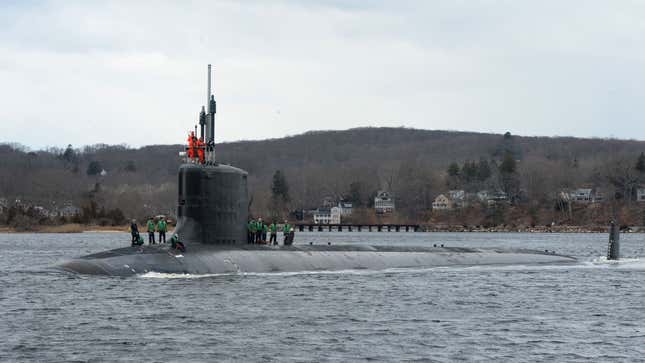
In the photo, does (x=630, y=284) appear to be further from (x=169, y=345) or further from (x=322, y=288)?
(x=169, y=345)

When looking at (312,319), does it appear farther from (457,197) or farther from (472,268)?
(457,197)

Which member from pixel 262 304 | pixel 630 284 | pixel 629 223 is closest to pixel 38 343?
pixel 262 304

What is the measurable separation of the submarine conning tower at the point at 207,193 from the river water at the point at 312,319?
214cm

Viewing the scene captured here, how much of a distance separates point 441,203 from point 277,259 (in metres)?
152

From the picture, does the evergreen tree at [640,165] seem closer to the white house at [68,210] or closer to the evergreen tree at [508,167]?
the evergreen tree at [508,167]

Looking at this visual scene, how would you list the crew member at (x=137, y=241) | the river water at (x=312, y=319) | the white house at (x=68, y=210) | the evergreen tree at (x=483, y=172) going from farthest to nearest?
the evergreen tree at (x=483, y=172)
the white house at (x=68, y=210)
the crew member at (x=137, y=241)
the river water at (x=312, y=319)

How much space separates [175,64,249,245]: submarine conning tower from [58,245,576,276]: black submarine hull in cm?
66

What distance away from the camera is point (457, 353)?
21.8 metres

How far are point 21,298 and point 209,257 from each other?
6212 millimetres

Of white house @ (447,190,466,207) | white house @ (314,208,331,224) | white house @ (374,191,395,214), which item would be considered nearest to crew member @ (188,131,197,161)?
white house @ (447,190,466,207)

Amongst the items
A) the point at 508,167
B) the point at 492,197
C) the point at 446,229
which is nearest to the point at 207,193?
the point at 446,229

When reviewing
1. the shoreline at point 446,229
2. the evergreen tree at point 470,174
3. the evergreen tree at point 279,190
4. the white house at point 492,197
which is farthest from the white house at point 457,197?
the evergreen tree at point 279,190

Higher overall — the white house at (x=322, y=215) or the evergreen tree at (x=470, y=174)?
the evergreen tree at (x=470, y=174)

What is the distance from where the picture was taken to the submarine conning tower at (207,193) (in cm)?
3381
